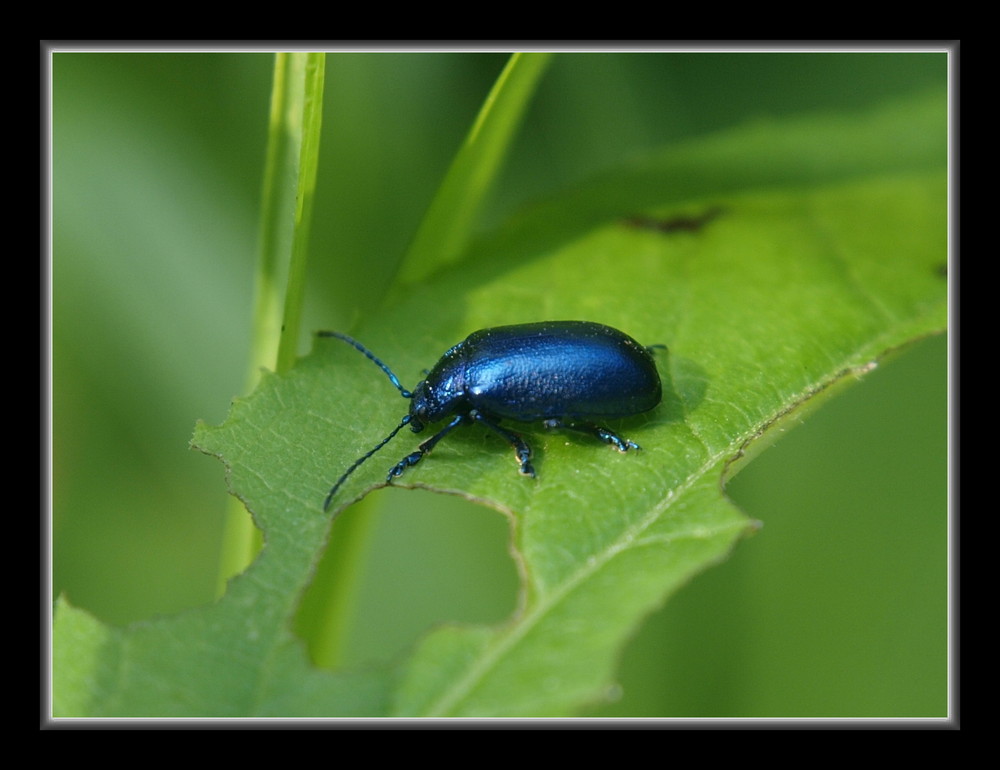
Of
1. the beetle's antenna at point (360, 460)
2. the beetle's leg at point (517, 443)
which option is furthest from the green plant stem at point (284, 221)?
the beetle's leg at point (517, 443)

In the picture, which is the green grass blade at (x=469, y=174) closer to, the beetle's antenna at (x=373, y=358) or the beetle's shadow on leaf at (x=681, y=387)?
the beetle's antenna at (x=373, y=358)

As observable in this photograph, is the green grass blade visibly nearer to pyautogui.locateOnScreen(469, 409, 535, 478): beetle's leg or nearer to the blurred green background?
pyautogui.locateOnScreen(469, 409, 535, 478): beetle's leg

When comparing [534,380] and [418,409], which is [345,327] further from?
[534,380]

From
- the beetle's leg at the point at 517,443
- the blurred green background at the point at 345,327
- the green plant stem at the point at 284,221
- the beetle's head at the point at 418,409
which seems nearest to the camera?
the green plant stem at the point at 284,221

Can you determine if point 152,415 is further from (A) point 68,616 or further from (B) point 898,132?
(B) point 898,132

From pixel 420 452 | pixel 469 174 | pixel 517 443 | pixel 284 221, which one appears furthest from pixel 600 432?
pixel 284 221

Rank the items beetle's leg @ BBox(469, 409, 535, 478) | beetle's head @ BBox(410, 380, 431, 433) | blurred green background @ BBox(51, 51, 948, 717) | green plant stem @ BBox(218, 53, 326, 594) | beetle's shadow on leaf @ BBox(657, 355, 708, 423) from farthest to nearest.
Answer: blurred green background @ BBox(51, 51, 948, 717) → beetle's head @ BBox(410, 380, 431, 433) → beetle's shadow on leaf @ BBox(657, 355, 708, 423) → beetle's leg @ BBox(469, 409, 535, 478) → green plant stem @ BBox(218, 53, 326, 594)

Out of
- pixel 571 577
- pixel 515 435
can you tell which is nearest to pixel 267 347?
pixel 515 435

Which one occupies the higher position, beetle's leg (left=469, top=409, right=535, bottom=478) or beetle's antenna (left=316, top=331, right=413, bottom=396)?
beetle's antenna (left=316, top=331, right=413, bottom=396)

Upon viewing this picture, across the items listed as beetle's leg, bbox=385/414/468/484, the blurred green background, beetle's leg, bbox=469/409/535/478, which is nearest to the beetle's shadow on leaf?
beetle's leg, bbox=469/409/535/478
